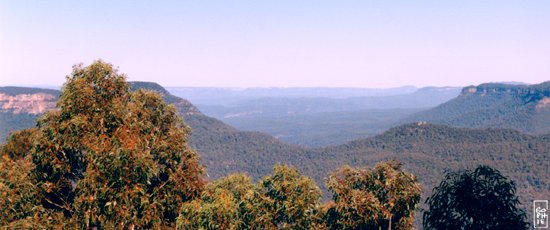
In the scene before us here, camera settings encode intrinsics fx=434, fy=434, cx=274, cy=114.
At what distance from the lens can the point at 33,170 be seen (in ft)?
76.4

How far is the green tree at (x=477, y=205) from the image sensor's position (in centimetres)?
2062

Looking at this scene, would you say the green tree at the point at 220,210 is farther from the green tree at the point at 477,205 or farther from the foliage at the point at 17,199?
the green tree at the point at 477,205

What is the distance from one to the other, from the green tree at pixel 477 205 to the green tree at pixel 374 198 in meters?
1.26

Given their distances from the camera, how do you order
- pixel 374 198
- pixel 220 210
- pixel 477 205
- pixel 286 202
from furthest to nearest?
pixel 286 202
pixel 374 198
pixel 220 210
pixel 477 205

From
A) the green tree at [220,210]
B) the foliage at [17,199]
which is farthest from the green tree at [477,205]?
the foliage at [17,199]

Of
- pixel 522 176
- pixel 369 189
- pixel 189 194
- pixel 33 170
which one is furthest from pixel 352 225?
pixel 522 176

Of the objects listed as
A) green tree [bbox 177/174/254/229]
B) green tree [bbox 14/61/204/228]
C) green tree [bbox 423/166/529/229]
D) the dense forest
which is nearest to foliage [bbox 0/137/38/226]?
the dense forest

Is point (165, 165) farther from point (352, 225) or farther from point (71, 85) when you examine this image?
point (352, 225)

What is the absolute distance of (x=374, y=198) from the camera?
21609 millimetres

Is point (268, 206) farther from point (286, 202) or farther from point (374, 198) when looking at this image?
point (374, 198)

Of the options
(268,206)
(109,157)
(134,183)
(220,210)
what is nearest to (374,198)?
(268,206)

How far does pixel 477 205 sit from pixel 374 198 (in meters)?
4.87

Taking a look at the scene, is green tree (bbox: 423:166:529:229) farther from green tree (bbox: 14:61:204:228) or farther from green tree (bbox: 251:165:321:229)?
green tree (bbox: 14:61:204:228)

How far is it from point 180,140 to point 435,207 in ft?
49.0
